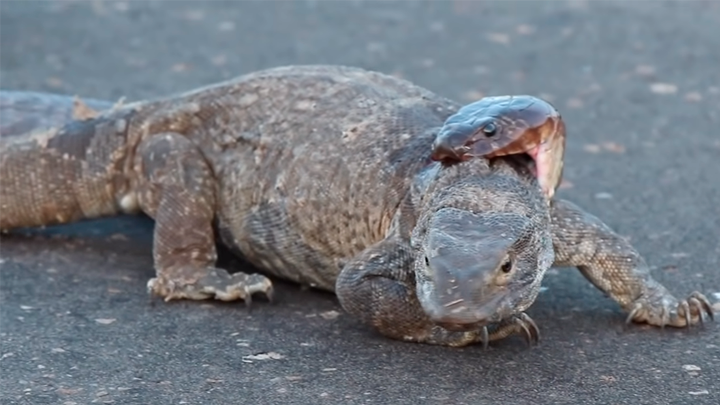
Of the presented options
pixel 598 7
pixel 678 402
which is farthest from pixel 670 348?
pixel 598 7

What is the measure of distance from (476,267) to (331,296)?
1.41m

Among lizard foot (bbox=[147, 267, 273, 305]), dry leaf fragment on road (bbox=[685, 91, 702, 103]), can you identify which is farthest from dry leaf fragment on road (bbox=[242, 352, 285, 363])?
dry leaf fragment on road (bbox=[685, 91, 702, 103])

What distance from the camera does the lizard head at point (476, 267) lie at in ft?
14.9

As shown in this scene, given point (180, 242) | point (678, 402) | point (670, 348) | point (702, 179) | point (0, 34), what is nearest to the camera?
point (678, 402)

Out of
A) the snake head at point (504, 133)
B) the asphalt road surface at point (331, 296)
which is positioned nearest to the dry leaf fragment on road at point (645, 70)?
the asphalt road surface at point (331, 296)

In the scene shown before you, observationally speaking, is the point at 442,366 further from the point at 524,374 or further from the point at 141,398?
the point at 141,398

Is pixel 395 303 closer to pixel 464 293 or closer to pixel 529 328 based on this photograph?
pixel 529 328

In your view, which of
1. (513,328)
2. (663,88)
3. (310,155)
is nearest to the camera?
(513,328)

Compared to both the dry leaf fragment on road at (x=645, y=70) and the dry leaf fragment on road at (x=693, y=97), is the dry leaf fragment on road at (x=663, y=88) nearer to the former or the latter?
the dry leaf fragment on road at (x=693, y=97)

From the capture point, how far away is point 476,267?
15.0ft

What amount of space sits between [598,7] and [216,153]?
5872 mm

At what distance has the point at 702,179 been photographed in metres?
7.57

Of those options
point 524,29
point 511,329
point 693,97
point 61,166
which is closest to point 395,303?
point 511,329

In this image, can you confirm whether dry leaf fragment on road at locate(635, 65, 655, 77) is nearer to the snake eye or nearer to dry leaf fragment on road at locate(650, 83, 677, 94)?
dry leaf fragment on road at locate(650, 83, 677, 94)
